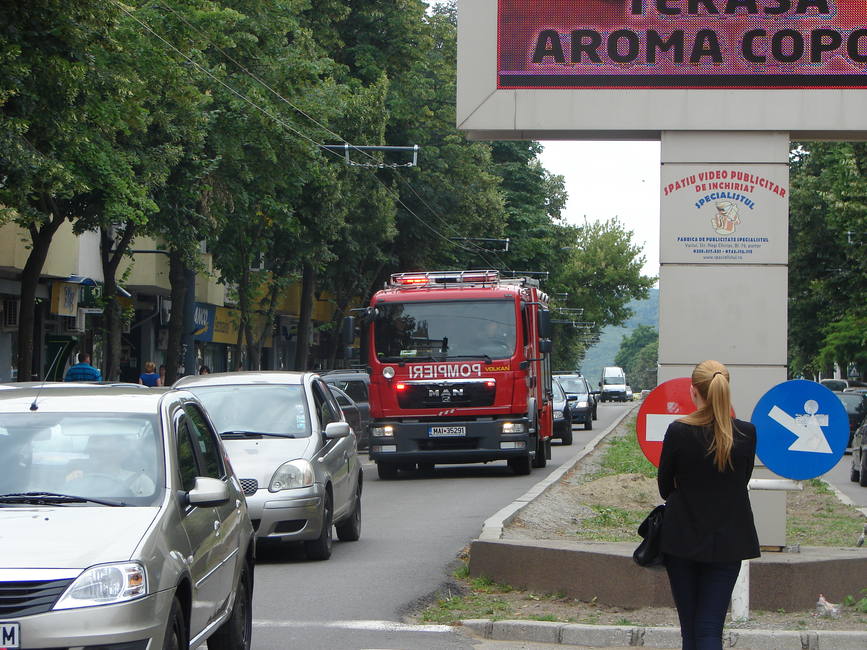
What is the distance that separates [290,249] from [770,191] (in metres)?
27.1

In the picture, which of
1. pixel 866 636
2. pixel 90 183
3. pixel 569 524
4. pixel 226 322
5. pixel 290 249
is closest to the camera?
pixel 866 636

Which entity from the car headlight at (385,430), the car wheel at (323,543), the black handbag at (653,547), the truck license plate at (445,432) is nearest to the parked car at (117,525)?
the black handbag at (653,547)

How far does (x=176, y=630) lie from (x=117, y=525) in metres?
0.53

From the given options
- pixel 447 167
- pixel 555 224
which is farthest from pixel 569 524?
pixel 555 224

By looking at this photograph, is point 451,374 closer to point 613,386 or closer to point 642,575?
point 642,575

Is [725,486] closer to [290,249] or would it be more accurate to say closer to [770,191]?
[770,191]

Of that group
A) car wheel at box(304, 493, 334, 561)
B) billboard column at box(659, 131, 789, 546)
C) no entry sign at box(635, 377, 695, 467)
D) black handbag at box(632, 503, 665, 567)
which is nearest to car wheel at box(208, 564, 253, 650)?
black handbag at box(632, 503, 665, 567)

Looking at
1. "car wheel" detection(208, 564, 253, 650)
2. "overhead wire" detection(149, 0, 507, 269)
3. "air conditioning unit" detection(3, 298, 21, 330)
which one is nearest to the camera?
"car wheel" detection(208, 564, 253, 650)

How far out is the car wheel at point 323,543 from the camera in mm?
12422

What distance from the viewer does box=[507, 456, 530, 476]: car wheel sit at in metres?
23.2

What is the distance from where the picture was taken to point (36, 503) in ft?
20.8

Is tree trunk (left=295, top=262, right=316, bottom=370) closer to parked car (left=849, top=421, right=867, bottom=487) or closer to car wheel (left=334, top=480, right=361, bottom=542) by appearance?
parked car (left=849, top=421, right=867, bottom=487)

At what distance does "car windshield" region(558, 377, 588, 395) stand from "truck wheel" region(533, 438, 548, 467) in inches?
865

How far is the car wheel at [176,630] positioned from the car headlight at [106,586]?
0.31 metres
